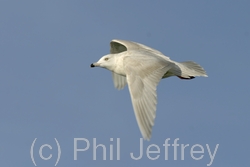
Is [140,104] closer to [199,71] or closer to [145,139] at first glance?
[145,139]

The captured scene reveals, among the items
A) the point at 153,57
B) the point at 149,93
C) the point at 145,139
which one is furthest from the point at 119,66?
the point at 145,139

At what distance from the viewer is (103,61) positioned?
62.0ft

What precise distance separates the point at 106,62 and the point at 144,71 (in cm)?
217

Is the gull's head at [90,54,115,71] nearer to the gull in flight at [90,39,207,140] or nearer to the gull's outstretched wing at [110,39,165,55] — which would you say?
→ the gull in flight at [90,39,207,140]

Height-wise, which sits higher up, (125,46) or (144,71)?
(125,46)

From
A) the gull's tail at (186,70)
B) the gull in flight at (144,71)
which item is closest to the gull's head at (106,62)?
the gull in flight at (144,71)

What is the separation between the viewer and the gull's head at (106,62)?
60.6 ft

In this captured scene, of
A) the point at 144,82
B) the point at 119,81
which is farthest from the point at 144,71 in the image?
the point at 119,81

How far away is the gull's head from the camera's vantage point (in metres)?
18.5

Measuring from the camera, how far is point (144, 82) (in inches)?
645

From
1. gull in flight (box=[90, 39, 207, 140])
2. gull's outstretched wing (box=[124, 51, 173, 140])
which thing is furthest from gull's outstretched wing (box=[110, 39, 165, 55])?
gull's outstretched wing (box=[124, 51, 173, 140])

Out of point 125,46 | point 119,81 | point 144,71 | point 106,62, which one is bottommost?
→ point 119,81

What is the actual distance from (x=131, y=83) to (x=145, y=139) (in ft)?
7.28

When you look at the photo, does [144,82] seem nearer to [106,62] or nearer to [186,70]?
[186,70]
